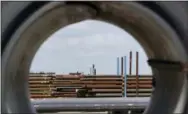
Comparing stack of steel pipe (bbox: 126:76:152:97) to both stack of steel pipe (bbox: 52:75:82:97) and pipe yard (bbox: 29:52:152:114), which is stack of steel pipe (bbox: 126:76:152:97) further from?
stack of steel pipe (bbox: 52:75:82:97)

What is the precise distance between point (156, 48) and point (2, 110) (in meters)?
1.18

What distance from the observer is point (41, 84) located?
666 inches

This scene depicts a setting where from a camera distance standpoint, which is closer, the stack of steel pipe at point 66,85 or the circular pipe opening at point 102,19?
the circular pipe opening at point 102,19

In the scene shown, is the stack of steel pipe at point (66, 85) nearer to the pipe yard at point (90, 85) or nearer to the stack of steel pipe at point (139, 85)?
the pipe yard at point (90, 85)

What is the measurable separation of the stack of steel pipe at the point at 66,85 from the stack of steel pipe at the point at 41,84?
283 millimetres

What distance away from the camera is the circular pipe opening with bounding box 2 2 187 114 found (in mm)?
2439

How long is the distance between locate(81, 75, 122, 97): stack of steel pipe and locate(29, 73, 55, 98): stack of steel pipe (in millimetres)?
1225

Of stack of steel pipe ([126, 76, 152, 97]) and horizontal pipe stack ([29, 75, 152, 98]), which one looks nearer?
stack of steel pipe ([126, 76, 152, 97])

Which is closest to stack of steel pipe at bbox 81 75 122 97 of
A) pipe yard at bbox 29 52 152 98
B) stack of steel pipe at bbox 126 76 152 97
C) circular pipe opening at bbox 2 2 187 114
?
pipe yard at bbox 29 52 152 98

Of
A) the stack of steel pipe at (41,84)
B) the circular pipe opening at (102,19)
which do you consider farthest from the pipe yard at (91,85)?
the circular pipe opening at (102,19)

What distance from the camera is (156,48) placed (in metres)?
3.25

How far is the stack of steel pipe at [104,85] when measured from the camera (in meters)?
17.0

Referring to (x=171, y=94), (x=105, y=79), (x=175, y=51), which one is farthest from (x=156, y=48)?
(x=105, y=79)

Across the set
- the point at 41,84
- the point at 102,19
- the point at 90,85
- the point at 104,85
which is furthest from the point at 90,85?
the point at 102,19
